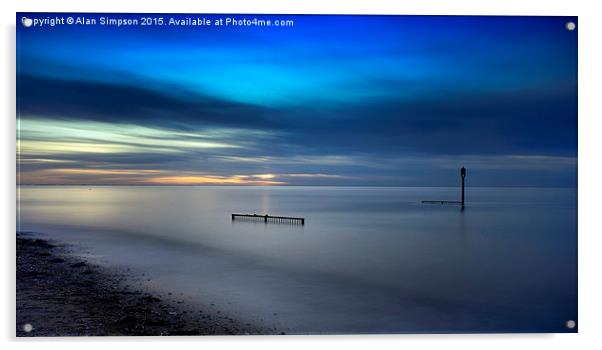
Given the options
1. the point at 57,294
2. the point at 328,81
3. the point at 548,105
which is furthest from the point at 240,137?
the point at 548,105

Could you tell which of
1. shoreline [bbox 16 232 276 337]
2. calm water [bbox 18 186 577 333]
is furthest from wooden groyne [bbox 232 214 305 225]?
shoreline [bbox 16 232 276 337]

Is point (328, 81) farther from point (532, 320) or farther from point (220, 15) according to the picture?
point (532, 320)

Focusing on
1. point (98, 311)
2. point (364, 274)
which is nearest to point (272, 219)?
point (364, 274)

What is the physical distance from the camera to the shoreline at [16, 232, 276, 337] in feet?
17.7

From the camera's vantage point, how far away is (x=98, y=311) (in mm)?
5918

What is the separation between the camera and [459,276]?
329 inches

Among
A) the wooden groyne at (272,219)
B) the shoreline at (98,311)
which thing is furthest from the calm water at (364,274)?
the wooden groyne at (272,219)

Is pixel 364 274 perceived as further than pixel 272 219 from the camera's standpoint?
No

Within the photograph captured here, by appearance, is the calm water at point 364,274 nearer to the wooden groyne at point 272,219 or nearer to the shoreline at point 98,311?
the shoreline at point 98,311

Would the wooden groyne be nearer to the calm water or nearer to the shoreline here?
the calm water

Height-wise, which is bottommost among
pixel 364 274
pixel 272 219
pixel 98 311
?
pixel 272 219

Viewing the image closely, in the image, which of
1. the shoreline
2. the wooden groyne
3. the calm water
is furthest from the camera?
the wooden groyne

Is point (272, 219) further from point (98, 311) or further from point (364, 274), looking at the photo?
point (98, 311)
